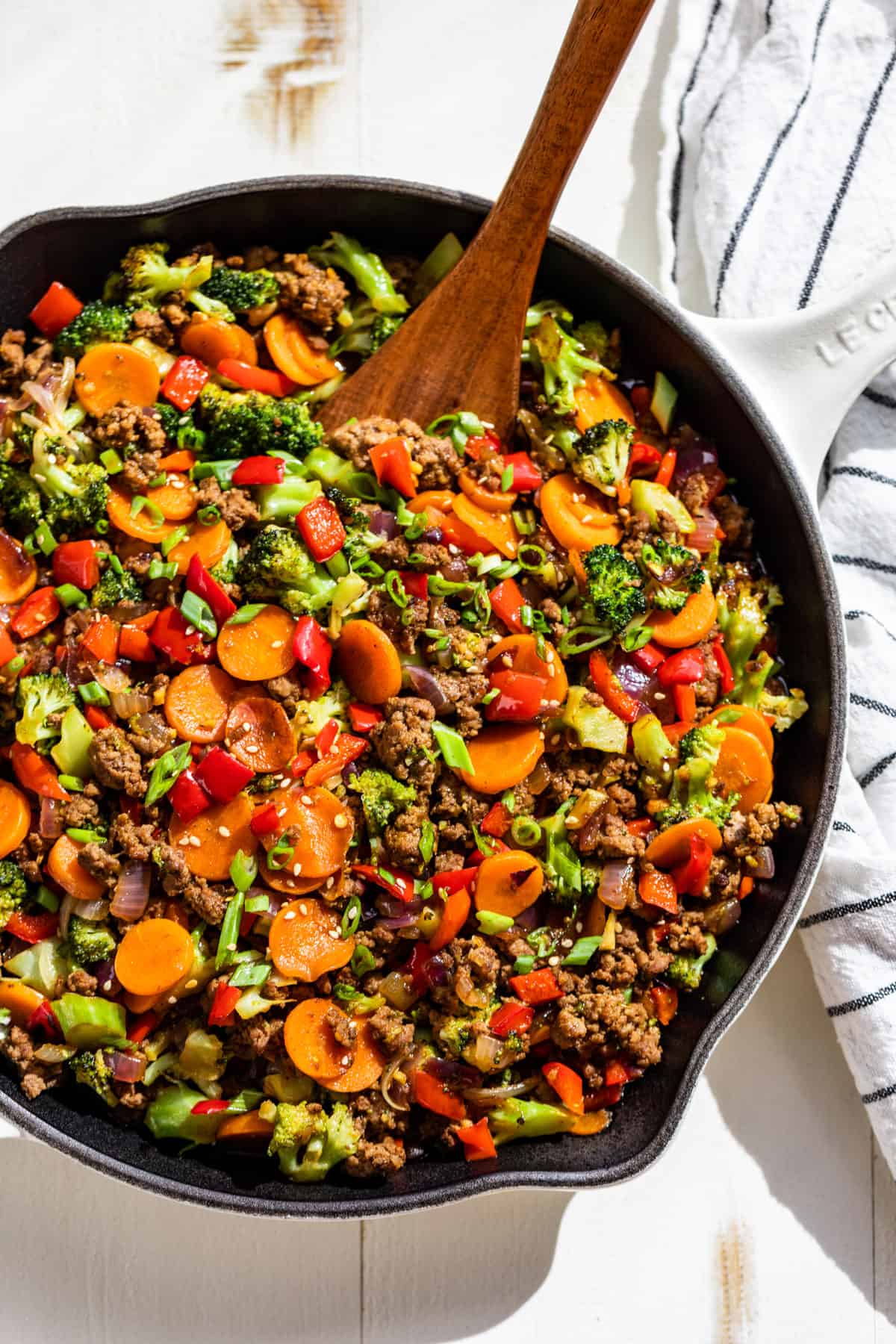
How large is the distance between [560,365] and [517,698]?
3.46 feet

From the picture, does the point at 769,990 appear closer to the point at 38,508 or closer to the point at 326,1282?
the point at 326,1282

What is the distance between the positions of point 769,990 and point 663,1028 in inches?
24.3

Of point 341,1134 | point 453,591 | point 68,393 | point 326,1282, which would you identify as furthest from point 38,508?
point 326,1282

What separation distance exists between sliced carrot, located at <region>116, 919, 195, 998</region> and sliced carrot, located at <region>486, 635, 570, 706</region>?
115cm

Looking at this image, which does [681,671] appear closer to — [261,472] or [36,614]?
[261,472]

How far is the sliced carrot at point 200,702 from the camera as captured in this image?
10.9ft

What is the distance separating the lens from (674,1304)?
393 cm

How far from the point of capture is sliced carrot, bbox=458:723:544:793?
11.0 ft

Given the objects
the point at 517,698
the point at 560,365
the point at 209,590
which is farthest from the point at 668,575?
the point at 209,590

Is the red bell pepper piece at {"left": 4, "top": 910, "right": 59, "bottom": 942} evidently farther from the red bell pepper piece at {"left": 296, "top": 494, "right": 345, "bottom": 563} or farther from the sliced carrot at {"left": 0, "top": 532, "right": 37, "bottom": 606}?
the red bell pepper piece at {"left": 296, "top": 494, "right": 345, "bottom": 563}

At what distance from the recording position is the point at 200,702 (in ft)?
10.9

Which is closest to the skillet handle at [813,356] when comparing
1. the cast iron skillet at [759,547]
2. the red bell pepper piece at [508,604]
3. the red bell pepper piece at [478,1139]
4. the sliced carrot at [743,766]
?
the cast iron skillet at [759,547]

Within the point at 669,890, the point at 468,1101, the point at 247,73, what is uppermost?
the point at 247,73

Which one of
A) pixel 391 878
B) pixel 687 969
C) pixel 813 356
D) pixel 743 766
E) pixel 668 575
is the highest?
pixel 813 356
